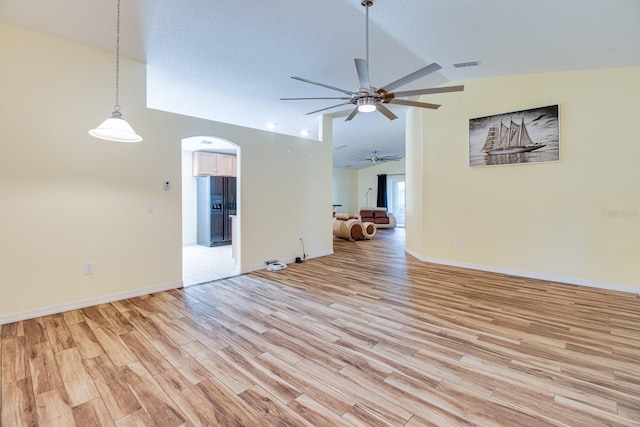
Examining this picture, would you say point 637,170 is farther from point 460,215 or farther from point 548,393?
point 548,393

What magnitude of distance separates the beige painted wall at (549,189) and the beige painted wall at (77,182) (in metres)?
4.01

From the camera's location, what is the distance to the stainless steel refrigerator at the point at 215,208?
7461 millimetres

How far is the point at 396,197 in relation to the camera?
12.8 metres

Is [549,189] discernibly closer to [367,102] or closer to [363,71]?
[367,102]

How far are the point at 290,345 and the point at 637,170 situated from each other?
4799 mm

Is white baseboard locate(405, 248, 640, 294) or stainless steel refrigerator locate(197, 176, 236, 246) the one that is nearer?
white baseboard locate(405, 248, 640, 294)

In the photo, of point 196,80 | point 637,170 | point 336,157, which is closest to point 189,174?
point 196,80

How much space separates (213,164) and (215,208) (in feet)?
3.90

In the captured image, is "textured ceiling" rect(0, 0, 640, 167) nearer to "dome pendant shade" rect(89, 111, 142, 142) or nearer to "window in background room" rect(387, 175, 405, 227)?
"dome pendant shade" rect(89, 111, 142, 142)

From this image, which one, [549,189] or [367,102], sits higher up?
[367,102]

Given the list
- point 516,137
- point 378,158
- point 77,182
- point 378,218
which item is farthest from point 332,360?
point 378,158

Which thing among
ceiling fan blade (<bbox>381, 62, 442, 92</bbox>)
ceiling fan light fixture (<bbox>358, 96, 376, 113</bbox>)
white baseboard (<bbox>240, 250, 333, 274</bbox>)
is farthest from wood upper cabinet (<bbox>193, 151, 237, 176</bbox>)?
ceiling fan blade (<bbox>381, 62, 442, 92</bbox>)

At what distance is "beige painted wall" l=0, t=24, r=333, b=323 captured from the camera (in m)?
2.92

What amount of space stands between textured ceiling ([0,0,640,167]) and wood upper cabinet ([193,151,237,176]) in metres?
2.97
